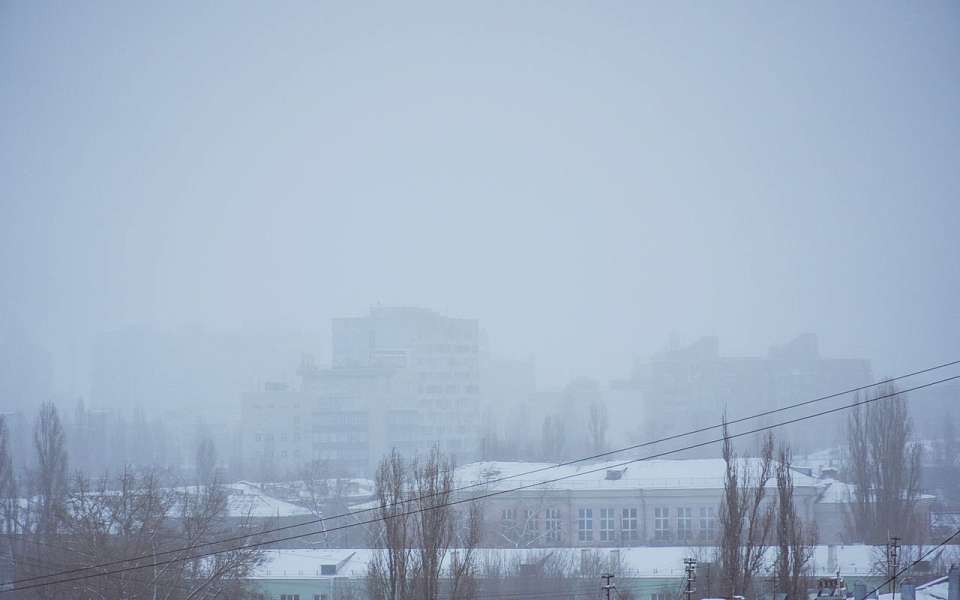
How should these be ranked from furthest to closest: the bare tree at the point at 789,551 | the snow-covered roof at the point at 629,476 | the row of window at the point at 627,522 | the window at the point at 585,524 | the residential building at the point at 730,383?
the residential building at the point at 730,383 < the snow-covered roof at the point at 629,476 < the window at the point at 585,524 < the row of window at the point at 627,522 < the bare tree at the point at 789,551

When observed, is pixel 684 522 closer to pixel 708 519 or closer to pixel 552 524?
pixel 708 519

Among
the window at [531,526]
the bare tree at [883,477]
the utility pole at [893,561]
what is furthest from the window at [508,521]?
the utility pole at [893,561]

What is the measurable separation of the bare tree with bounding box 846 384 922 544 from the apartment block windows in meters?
13.4

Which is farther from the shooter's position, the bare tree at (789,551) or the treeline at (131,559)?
the bare tree at (789,551)

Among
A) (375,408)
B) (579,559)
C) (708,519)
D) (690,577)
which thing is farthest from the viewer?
(375,408)

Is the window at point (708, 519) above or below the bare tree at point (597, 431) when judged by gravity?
below

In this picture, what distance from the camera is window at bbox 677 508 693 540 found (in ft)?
152

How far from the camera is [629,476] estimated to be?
49.9 metres

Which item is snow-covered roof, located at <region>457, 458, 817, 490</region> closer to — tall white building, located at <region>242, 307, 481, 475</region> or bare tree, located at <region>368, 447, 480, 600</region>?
bare tree, located at <region>368, 447, 480, 600</region>

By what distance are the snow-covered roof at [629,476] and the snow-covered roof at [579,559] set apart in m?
9.77

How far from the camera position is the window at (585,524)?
46844 mm

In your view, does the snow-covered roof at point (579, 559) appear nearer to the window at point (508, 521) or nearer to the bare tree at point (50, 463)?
the window at point (508, 521)

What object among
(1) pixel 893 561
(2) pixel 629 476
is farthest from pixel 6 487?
(1) pixel 893 561

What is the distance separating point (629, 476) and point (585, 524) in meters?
4.29
